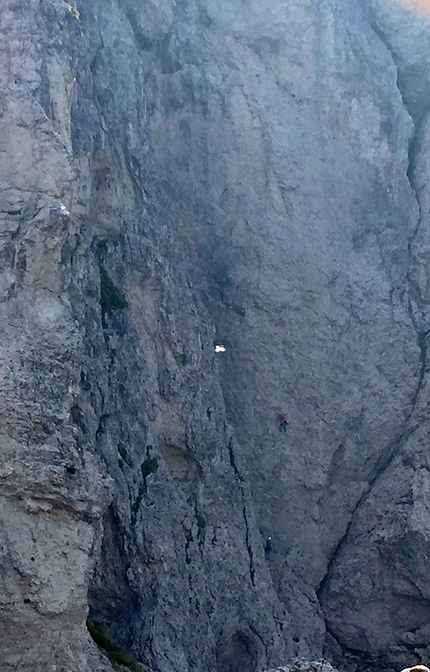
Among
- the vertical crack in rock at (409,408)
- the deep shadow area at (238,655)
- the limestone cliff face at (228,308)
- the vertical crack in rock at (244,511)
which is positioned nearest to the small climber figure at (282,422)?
the limestone cliff face at (228,308)

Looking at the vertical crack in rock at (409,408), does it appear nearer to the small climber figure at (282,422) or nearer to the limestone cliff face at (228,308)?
the limestone cliff face at (228,308)

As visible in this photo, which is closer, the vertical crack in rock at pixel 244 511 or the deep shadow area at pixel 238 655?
the deep shadow area at pixel 238 655

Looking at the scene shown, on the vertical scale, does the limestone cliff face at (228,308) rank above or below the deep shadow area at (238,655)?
above

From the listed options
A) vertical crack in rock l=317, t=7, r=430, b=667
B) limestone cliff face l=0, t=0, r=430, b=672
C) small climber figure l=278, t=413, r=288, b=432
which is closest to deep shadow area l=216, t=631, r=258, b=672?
limestone cliff face l=0, t=0, r=430, b=672

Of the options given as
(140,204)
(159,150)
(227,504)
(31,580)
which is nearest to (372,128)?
(159,150)

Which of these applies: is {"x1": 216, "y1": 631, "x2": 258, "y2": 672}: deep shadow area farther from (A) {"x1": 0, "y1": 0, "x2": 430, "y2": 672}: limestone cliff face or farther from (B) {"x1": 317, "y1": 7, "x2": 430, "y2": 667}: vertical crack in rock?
(B) {"x1": 317, "y1": 7, "x2": 430, "y2": 667}: vertical crack in rock

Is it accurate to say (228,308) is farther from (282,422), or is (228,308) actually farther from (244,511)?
(244,511)

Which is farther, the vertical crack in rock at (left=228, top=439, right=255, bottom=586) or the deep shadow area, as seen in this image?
the vertical crack in rock at (left=228, top=439, right=255, bottom=586)

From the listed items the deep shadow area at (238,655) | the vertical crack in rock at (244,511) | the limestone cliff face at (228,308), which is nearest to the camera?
the limestone cliff face at (228,308)

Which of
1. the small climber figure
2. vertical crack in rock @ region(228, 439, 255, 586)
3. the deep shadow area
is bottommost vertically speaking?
the deep shadow area
